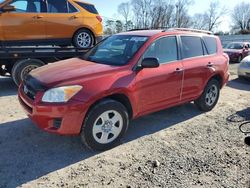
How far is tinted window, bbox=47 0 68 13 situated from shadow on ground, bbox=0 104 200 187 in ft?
13.5

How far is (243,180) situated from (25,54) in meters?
5.96

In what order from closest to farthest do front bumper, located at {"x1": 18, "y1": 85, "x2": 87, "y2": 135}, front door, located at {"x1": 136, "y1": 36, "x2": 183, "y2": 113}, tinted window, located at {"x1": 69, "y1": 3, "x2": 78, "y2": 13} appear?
front bumper, located at {"x1": 18, "y1": 85, "x2": 87, "y2": 135} < front door, located at {"x1": 136, "y1": 36, "x2": 183, "y2": 113} < tinted window, located at {"x1": 69, "y1": 3, "x2": 78, "y2": 13}

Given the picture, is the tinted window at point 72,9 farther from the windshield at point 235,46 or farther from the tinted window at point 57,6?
the windshield at point 235,46

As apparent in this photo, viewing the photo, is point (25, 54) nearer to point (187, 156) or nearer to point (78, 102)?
point (78, 102)

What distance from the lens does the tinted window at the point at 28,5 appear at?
7579 millimetres

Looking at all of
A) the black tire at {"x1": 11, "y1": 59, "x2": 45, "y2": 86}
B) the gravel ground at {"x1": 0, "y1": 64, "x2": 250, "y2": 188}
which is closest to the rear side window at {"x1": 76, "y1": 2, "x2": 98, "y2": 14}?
the black tire at {"x1": 11, "y1": 59, "x2": 45, "y2": 86}

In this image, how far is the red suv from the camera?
12.2ft

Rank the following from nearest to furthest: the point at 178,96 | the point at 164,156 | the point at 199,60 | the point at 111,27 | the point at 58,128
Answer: the point at 58,128 → the point at 164,156 → the point at 178,96 → the point at 199,60 → the point at 111,27

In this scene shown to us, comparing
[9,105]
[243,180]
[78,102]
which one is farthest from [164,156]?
[9,105]

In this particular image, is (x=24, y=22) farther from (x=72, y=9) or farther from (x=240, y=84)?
(x=240, y=84)

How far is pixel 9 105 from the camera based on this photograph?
6109mm

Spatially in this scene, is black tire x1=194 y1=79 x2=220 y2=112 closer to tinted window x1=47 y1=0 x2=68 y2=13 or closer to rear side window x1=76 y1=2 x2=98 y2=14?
rear side window x1=76 y1=2 x2=98 y2=14

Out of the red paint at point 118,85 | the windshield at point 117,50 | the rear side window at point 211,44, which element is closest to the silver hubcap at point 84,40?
the windshield at point 117,50

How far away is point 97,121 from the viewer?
3.94 metres
